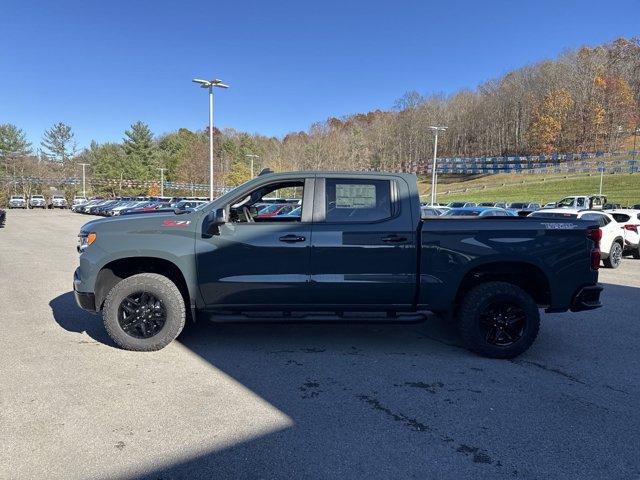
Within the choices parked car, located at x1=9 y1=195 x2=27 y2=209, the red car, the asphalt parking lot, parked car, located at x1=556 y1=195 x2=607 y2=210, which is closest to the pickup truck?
the red car

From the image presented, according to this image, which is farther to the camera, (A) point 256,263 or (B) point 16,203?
(B) point 16,203

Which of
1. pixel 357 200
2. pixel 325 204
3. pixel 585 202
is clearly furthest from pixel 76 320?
pixel 585 202

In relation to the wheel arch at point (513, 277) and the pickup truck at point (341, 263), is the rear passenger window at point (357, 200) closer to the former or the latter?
the pickup truck at point (341, 263)

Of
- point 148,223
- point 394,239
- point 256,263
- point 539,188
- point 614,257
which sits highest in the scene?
point 539,188

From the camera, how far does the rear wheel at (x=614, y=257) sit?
12016mm

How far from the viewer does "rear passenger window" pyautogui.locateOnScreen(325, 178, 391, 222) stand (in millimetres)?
4766

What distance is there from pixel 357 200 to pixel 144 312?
101 inches

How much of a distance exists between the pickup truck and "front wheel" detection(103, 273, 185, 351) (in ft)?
0.04

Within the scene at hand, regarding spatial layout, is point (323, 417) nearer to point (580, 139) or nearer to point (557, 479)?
point (557, 479)

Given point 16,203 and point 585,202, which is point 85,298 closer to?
point 585,202

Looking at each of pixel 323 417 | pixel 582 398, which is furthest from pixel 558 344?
pixel 323 417

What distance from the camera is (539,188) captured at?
57844 millimetres

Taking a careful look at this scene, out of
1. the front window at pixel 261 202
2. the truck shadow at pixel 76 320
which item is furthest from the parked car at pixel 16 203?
the front window at pixel 261 202

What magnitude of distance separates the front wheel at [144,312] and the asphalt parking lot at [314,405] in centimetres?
18
